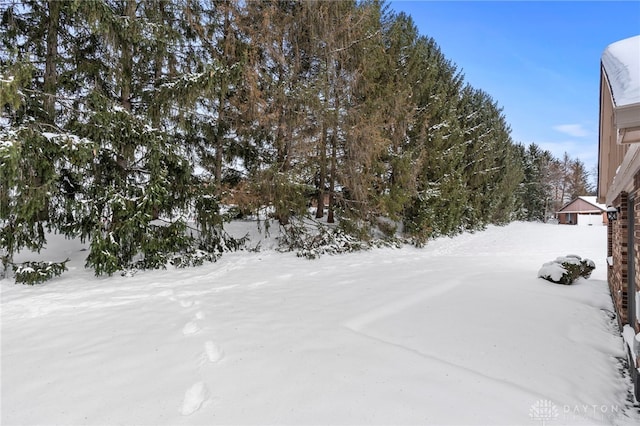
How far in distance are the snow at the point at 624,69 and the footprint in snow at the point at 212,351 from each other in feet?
12.3

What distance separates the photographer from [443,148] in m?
14.4

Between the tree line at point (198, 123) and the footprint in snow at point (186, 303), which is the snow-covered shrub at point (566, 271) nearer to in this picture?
the tree line at point (198, 123)

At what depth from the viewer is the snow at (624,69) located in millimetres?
1836

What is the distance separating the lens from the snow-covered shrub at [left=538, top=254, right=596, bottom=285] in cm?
643

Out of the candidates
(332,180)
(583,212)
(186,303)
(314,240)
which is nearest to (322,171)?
(332,180)

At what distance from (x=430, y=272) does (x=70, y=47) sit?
9386mm

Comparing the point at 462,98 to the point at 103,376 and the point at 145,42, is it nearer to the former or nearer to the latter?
the point at 145,42

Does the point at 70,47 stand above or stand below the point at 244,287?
above

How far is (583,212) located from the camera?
35.1 m

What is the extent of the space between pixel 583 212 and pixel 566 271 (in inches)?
1473

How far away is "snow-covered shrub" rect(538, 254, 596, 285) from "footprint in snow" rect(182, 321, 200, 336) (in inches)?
269

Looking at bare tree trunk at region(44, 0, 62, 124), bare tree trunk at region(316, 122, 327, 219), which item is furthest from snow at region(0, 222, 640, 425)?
bare tree trunk at region(316, 122, 327, 219)

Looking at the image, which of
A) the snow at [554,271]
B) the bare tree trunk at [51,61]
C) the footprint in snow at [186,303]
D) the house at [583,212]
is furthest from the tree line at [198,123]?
the house at [583,212]

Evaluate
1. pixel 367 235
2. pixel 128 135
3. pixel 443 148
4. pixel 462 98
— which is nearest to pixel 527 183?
pixel 462 98
